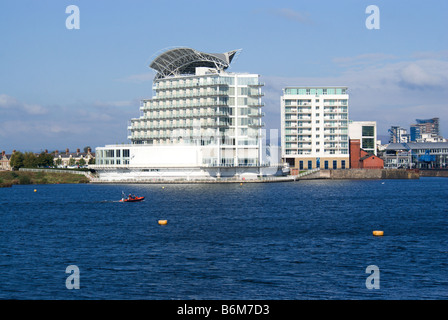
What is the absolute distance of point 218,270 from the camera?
39094 millimetres

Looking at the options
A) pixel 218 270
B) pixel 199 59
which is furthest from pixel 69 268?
pixel 199 59

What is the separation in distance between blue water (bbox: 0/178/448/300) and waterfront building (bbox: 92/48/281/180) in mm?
87192

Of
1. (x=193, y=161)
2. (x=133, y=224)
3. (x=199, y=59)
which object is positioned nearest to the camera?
(x=133, y=224)

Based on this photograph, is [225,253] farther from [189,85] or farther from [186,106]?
[189,85]

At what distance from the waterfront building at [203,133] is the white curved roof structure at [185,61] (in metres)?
0.33

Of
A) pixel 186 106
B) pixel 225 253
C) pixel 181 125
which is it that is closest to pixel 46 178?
pixel 181 125

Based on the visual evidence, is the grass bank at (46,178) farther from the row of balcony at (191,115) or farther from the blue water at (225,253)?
the blue water at (225,253)

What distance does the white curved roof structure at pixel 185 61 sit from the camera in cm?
18350

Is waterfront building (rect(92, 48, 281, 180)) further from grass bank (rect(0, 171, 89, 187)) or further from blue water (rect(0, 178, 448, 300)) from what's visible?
blue water (rect(0, 178, 448, 300))

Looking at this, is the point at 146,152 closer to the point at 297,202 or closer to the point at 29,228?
the point at 297,202

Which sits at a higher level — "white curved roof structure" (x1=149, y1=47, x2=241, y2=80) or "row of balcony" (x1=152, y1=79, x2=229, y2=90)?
"white curved roof structure" (x1=149, y1=47, x2=241, y2=80)

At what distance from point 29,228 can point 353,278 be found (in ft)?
139

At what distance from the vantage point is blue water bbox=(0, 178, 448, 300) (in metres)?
33.9

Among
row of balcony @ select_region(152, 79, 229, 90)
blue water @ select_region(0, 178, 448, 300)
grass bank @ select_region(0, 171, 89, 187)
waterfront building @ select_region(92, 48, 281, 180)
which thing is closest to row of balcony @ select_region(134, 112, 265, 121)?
waterfront building @ select_region(92, 48, 281, 180)
